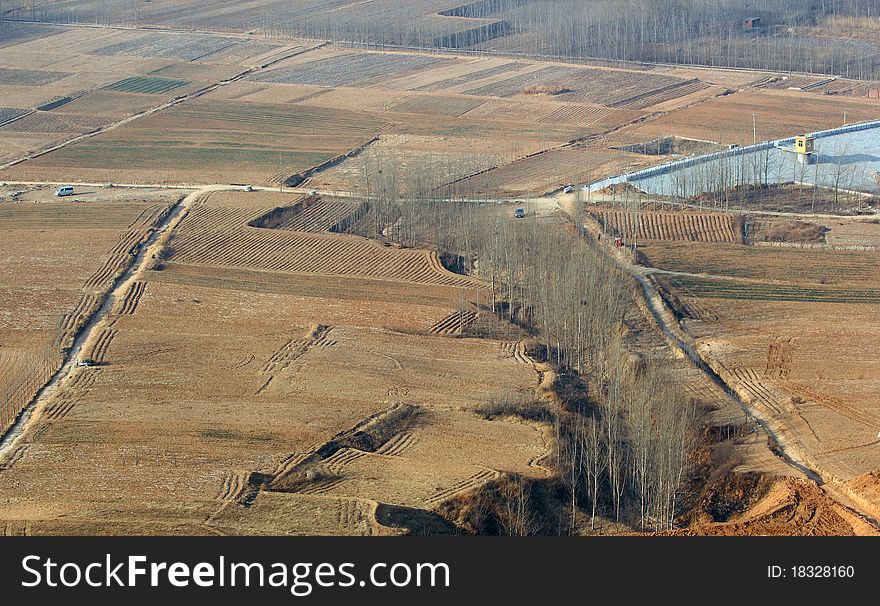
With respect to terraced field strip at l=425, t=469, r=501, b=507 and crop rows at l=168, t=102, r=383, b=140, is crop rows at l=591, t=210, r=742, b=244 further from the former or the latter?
terraced field strip at l=425, t=469, r=501, b=507

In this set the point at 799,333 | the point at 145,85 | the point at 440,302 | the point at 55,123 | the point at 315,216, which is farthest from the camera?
the point at 145,85

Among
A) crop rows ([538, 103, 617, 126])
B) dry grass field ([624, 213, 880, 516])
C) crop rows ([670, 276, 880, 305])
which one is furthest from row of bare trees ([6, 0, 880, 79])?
crop rows ([670, 276, 880, 305])

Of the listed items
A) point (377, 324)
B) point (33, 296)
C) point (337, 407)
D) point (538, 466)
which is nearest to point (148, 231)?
point (33, 296)

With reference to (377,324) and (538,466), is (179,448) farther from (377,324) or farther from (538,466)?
(377,324)

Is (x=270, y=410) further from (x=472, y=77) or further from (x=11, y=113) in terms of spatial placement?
(x=472, y=77)

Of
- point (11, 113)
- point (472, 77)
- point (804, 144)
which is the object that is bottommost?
point (804, 144)

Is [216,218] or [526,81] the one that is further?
[526,81]

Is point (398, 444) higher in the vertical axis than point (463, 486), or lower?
lower

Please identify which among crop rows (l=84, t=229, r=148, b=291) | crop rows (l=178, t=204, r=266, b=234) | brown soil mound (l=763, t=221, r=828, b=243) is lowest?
brown soil mound (l=763, t=221, r=828, b=243)

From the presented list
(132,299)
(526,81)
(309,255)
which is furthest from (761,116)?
(132,299)
